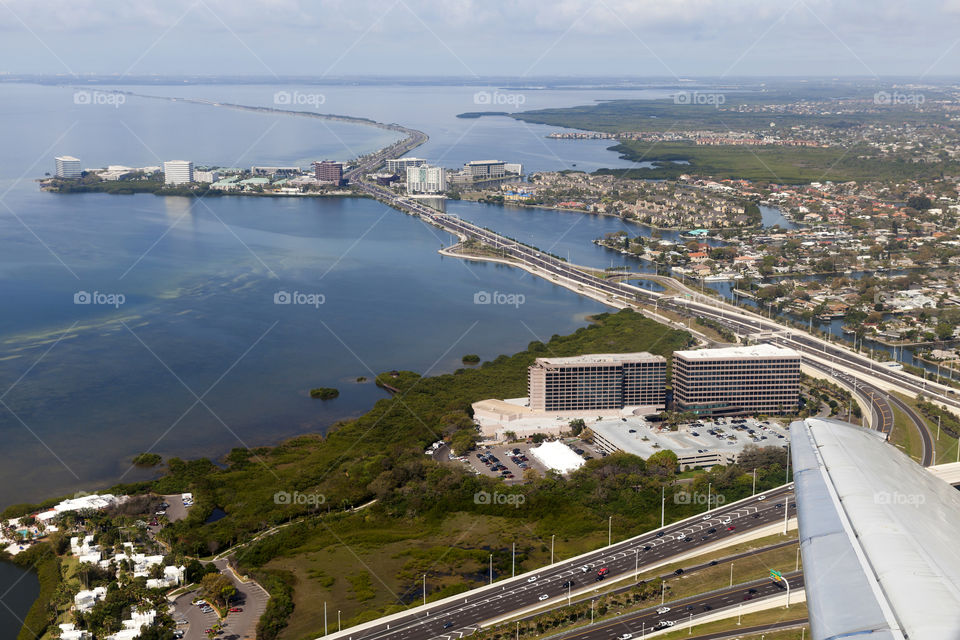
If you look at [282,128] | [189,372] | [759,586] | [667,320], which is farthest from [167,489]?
[282,128]

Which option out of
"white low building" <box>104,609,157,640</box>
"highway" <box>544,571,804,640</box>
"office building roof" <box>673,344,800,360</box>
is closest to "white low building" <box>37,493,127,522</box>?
"white low building" <box>104,609,157,640</box>

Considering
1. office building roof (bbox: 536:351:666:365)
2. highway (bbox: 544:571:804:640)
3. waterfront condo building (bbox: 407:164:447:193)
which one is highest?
waterfront condo building (bbox: 407:164:447:193)

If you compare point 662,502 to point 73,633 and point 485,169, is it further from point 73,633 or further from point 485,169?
point 485,169

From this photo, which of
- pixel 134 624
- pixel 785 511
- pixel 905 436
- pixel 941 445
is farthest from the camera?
pixel 905 436

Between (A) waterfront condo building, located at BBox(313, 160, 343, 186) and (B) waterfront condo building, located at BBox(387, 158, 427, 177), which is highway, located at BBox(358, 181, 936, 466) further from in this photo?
(B) waterfront condo building, located at BBox(387, 158, 427, 177)

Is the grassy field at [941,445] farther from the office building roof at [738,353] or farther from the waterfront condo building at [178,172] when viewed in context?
the waterfront condo building at [178,172]

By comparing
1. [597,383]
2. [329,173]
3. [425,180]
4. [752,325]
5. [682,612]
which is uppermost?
[329,173]

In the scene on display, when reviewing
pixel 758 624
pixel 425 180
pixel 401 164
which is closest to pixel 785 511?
pixel 758 624
